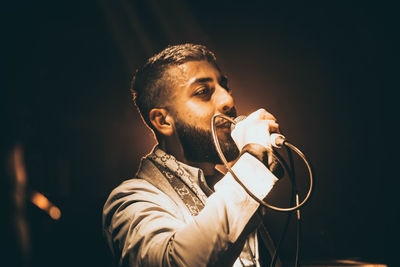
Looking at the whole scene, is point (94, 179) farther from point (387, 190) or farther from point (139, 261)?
point (387, 190)

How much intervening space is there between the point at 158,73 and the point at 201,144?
457 millimetres

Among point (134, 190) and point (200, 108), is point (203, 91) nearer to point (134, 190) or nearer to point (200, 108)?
point (200, 108)

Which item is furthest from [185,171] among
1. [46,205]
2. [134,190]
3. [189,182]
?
[46,205]

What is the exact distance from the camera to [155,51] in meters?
1.89

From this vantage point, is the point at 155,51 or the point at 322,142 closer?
the point at 155,51

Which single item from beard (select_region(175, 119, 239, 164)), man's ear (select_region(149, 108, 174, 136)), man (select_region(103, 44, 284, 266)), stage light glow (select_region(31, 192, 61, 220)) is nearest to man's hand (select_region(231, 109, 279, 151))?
man (select_region(103, 44, 284, 266))

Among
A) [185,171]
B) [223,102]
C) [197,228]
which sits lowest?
[197,228]

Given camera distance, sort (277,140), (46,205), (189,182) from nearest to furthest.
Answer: (277,140), (189,182), (46,205)

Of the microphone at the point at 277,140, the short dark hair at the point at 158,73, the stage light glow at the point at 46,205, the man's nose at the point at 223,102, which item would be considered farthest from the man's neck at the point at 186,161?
the stage light glow at the point at 46,205

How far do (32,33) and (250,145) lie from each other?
62.0 inches

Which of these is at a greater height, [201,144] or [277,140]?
[201,144]

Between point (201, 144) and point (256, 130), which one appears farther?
point (201, 144)

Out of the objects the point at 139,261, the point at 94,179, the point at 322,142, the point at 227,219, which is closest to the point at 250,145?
the point at 227,219

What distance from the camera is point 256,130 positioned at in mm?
1053
